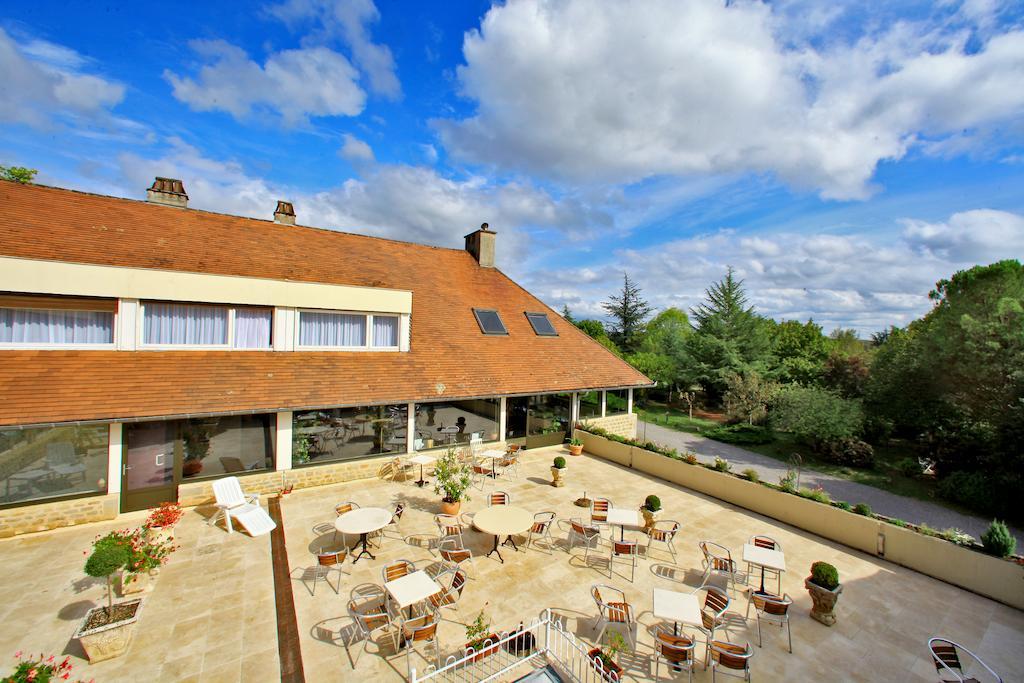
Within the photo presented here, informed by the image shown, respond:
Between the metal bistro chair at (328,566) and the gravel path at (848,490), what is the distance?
16.1 metres

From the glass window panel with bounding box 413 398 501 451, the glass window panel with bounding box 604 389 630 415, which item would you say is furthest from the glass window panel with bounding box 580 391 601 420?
the glass window panel with bounding box 413 398 501 451

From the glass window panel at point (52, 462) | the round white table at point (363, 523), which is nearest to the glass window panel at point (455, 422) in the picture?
the round white table at point (363, 523)

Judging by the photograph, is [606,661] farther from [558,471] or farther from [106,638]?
[558,471]

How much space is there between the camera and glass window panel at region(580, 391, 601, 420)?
61.8 feet

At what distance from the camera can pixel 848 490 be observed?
1706 cm

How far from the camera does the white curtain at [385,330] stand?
15.3 meters

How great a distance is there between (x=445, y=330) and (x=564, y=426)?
6.60 metres

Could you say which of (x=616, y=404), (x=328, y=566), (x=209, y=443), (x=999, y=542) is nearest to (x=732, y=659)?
(x=328, y=566)

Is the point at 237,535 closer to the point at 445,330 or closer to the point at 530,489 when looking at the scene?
the point at 530,489

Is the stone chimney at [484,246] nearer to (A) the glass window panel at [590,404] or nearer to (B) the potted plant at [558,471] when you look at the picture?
(A) the glass window panel at [590,404]

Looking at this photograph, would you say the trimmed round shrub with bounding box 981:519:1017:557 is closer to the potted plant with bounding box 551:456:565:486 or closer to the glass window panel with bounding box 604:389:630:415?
the potted plant with bounding box 551:456:565:486

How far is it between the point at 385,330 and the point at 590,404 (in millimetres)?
9441

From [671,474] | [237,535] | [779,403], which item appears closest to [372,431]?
[237,535]

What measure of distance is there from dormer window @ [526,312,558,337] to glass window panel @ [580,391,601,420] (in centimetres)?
317
